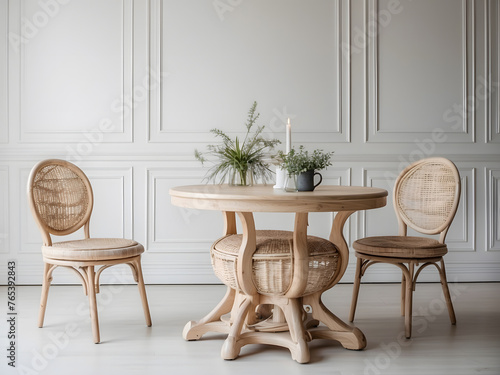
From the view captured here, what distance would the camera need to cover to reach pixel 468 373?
225 cm

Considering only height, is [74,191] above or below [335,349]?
above

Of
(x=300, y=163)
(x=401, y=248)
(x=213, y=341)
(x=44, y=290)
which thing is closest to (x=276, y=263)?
(x=300, y=163)

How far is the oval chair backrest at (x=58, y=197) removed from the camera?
2830mm

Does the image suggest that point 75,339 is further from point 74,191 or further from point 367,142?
point 367,142

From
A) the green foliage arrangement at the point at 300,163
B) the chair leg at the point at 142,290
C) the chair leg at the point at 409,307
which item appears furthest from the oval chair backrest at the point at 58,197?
the chair leg at the point at 409,307

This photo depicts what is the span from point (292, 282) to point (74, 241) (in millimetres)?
1187

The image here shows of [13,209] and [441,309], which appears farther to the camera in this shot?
[13,209]

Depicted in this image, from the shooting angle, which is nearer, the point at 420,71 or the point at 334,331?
the point at 334,331

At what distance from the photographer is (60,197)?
2971mm

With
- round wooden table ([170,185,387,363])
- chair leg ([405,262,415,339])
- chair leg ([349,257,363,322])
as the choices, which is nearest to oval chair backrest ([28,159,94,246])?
round wooden table ([170,185,387,363])

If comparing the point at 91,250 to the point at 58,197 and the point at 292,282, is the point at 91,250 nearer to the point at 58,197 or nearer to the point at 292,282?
the point at 58,197

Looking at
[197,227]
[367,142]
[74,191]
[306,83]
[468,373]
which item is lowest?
[468,373]

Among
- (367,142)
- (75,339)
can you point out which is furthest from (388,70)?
(75,339)

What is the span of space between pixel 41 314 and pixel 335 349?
4.88 feet
